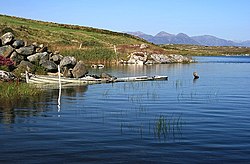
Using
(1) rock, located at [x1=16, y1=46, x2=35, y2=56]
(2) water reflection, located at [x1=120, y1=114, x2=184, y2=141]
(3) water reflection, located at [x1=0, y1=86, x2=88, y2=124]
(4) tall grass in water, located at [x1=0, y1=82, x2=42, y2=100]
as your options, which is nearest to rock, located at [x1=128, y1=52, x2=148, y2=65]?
(1) rock, located at [x1=16, y1=46, x2=35, y2=56]

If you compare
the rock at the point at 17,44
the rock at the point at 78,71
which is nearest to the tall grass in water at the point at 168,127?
the rock at the point at 78,71

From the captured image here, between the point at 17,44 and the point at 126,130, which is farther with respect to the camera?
the point at 17,44

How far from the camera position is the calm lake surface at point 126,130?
44.9 ft

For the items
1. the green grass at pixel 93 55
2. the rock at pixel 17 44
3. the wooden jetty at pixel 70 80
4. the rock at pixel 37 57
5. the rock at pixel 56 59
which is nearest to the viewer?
the wooden jetty at pixel 70 80

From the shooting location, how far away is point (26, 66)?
140ft

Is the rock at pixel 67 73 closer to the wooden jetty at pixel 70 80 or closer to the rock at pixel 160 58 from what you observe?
the wooden jetty at pixel 70 80

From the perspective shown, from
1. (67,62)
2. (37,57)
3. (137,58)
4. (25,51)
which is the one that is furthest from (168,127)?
(137,58)

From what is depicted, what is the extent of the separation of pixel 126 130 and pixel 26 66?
27.3m

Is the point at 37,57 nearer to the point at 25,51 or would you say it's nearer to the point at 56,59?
the point at 25,51

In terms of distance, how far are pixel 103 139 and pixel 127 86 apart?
23627 millimetres

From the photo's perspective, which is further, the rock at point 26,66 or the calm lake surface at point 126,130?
the rock at point 26,66

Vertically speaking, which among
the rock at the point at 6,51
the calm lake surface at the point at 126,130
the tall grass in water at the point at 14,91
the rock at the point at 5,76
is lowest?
the calm lake surface at the point at 126,130

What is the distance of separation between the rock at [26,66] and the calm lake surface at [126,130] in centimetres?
1236

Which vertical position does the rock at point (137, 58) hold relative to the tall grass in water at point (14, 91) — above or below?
above
